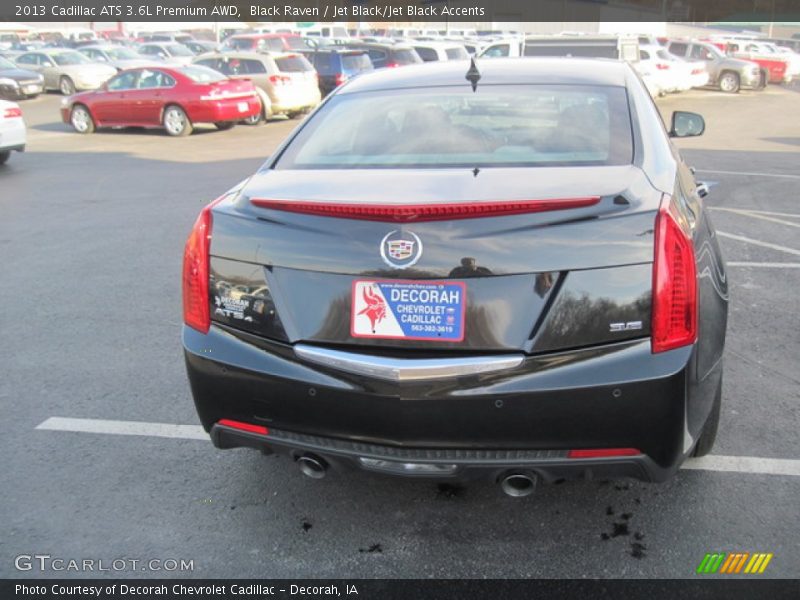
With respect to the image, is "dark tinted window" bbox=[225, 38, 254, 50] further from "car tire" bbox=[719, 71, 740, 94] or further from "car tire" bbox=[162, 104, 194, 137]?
"car tire" bbox=[719, 71, 740, 94]

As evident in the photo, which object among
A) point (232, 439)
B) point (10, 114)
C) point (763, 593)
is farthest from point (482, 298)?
point (10, 114)

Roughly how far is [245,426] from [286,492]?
0.64m

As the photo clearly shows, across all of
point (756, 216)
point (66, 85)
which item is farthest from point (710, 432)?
point (66, 85)

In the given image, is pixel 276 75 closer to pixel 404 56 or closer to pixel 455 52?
pixel 404 56

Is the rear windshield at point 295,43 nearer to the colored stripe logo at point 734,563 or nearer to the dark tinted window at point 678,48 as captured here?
the dark tinted window at point 678,48

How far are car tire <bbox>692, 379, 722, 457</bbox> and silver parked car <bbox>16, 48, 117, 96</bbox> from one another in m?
26.4

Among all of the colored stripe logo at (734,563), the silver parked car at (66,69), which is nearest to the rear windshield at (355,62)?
the silver parked car at (66,69)

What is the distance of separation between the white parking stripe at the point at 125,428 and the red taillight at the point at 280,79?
1505cm

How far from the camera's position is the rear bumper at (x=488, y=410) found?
2.60 m

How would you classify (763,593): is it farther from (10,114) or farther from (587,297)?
(10,114)

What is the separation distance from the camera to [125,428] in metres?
4.09

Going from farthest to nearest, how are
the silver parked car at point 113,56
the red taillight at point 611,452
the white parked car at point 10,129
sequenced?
the silver parked car at point 113,56 → the white parked car at point 10,129 → the red taillight at point 611,452

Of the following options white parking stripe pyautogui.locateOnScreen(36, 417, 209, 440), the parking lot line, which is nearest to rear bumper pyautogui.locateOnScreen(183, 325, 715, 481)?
white parking stripe pyautogui.locateOnScreen(36, 417, 209, 440)

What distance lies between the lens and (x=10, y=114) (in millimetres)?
12484
